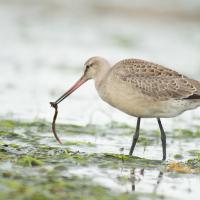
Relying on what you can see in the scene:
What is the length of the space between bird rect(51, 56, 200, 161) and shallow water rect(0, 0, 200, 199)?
2.05 feet

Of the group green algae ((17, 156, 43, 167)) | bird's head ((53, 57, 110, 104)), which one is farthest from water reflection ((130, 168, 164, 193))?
bird's head ((53, 57, 110, 104))

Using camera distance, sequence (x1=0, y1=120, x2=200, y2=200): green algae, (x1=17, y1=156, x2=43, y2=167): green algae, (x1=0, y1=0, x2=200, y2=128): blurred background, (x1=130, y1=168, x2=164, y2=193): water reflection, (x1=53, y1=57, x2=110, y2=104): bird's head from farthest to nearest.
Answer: (x1=0, y1=0, x2=200, y2=128): blurred background
(x1=53, y1=57, x2=110, y2=104): bird's head
(x1=17, y1=156, x2=43, y2=167): green algae
(x1=130, y1=168, x2=164, y2=193): water reflection
(x1=0, y1=120, x2=200, y2=200): green algae

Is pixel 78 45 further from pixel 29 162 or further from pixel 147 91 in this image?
pixel 29 162

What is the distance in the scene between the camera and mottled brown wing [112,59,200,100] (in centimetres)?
962

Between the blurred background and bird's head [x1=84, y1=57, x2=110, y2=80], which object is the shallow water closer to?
the blurred background

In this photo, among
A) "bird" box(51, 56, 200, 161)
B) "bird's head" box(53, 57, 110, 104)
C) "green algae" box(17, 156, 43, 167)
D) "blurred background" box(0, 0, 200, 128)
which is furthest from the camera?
"blurred background" box(0, 0, 200, 128)

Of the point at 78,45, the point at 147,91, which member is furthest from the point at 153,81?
the point at 78,45

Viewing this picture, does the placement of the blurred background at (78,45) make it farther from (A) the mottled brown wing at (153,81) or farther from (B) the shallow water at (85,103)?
(A) the mottled brown wing at (153,81)

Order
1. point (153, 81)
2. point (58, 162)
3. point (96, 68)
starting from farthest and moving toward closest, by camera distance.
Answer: point (96, 68) < point (153, 81) < point (58, 162)

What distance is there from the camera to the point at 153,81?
9727 millimetres

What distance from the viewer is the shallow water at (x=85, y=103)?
300 inches

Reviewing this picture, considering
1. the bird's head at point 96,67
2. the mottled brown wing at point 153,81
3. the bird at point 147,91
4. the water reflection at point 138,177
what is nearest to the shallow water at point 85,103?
the water reflection at point 138,177

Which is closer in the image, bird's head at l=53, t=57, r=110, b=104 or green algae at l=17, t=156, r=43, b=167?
green algae at l=17, t=156, r=43, b=167

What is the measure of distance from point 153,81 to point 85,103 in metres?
3.99
